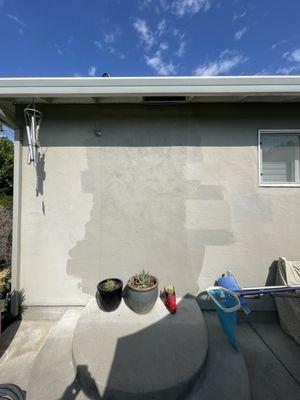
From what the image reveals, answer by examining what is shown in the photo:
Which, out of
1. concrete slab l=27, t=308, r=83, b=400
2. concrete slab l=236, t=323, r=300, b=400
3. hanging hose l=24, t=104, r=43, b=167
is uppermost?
hanging hose l=24, t=104, r=43, b=167

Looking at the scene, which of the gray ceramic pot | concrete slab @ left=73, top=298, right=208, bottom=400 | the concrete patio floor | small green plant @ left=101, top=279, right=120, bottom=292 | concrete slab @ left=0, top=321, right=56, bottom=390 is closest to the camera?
concrete slab @ left=73, top=298, right=208, bottom=400

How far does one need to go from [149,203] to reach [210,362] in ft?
6.93

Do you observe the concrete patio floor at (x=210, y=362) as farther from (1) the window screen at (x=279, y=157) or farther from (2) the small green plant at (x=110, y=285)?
(1) the window screen at (x=279, y=157)

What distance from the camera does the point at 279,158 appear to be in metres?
3.31

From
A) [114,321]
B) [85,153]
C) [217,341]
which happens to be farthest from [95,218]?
[217,341]

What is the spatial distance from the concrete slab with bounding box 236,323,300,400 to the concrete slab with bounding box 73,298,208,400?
0.59 m

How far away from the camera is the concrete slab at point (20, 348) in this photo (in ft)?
7.65

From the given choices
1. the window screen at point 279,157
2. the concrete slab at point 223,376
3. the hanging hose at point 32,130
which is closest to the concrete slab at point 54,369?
the concrete slab at point 223,376

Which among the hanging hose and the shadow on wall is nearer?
the hanging hose

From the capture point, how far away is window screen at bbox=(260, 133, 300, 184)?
129 inches

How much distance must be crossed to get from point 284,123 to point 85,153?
3.13 m

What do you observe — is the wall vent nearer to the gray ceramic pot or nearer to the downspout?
the downspout

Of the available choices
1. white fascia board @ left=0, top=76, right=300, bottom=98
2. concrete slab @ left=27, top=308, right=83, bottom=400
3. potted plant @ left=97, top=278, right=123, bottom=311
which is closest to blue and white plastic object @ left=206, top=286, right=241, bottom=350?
potted plant @ left=97, top=278, right=123, bottom=311

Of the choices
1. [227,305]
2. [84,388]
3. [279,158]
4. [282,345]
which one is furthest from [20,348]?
[279,158]
